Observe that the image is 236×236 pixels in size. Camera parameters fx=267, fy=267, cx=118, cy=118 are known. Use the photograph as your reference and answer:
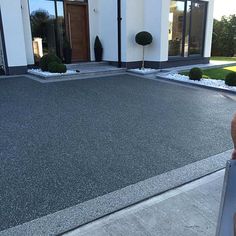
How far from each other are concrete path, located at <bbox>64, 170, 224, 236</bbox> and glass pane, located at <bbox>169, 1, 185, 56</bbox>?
29.5 feet

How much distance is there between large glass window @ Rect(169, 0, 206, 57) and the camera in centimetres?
1042

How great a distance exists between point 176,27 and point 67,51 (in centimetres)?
442

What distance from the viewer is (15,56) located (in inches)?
359

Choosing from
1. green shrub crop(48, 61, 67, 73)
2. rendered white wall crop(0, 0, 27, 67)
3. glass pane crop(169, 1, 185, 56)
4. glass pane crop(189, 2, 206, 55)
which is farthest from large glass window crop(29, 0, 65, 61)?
glass pane crop(189, 2, 206, 55)

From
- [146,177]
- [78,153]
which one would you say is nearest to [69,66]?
[78,153]

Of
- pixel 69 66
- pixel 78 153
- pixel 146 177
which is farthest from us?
pixel 69 66

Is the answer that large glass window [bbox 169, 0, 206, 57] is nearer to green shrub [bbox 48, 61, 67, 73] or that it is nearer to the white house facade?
the white house facade

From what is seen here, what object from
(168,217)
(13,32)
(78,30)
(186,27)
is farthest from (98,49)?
(168,217)

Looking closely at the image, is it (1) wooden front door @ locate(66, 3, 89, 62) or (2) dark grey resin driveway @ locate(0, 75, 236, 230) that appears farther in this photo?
(1) wooden front door @ locate(66, 3, 89, 62)

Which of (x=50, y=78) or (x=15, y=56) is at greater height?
(x=15, y=56)

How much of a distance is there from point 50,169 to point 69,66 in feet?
26.2

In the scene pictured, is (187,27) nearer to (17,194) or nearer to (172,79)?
(172,79)

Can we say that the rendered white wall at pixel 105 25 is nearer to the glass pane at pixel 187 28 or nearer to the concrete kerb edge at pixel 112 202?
the glass pane at pixel 187 28

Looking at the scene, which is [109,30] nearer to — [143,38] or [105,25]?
[105,25]
